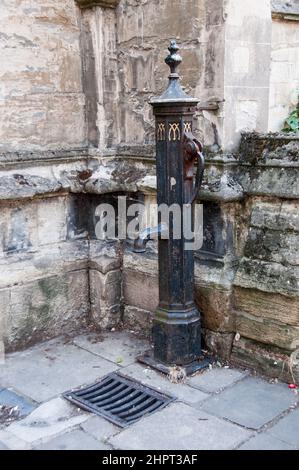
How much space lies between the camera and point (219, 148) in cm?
397

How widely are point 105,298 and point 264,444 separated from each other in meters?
2.03

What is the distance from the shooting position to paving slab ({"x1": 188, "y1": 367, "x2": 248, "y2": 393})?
3717 millimetres

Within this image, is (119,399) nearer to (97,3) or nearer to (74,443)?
(74,443)

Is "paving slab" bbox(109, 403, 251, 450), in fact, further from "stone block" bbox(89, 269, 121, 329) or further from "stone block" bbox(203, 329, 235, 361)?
"stone block" bbox(89, 269, 121, 329)

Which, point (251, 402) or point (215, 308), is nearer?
point (251, 402)

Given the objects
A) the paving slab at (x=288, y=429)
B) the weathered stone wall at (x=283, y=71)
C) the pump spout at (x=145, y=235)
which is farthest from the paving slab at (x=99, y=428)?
the weathered stone wall at (x=283, y=71)

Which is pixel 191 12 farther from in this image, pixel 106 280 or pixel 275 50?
pixel 106 280

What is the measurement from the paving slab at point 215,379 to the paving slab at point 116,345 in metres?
0.55

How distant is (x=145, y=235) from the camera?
370 centimetres

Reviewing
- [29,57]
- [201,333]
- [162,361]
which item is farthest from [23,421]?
[29,57]

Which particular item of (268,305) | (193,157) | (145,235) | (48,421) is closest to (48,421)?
(48,421)

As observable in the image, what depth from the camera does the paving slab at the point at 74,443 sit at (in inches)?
120

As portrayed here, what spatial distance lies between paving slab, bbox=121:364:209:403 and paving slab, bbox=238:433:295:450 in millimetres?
516
